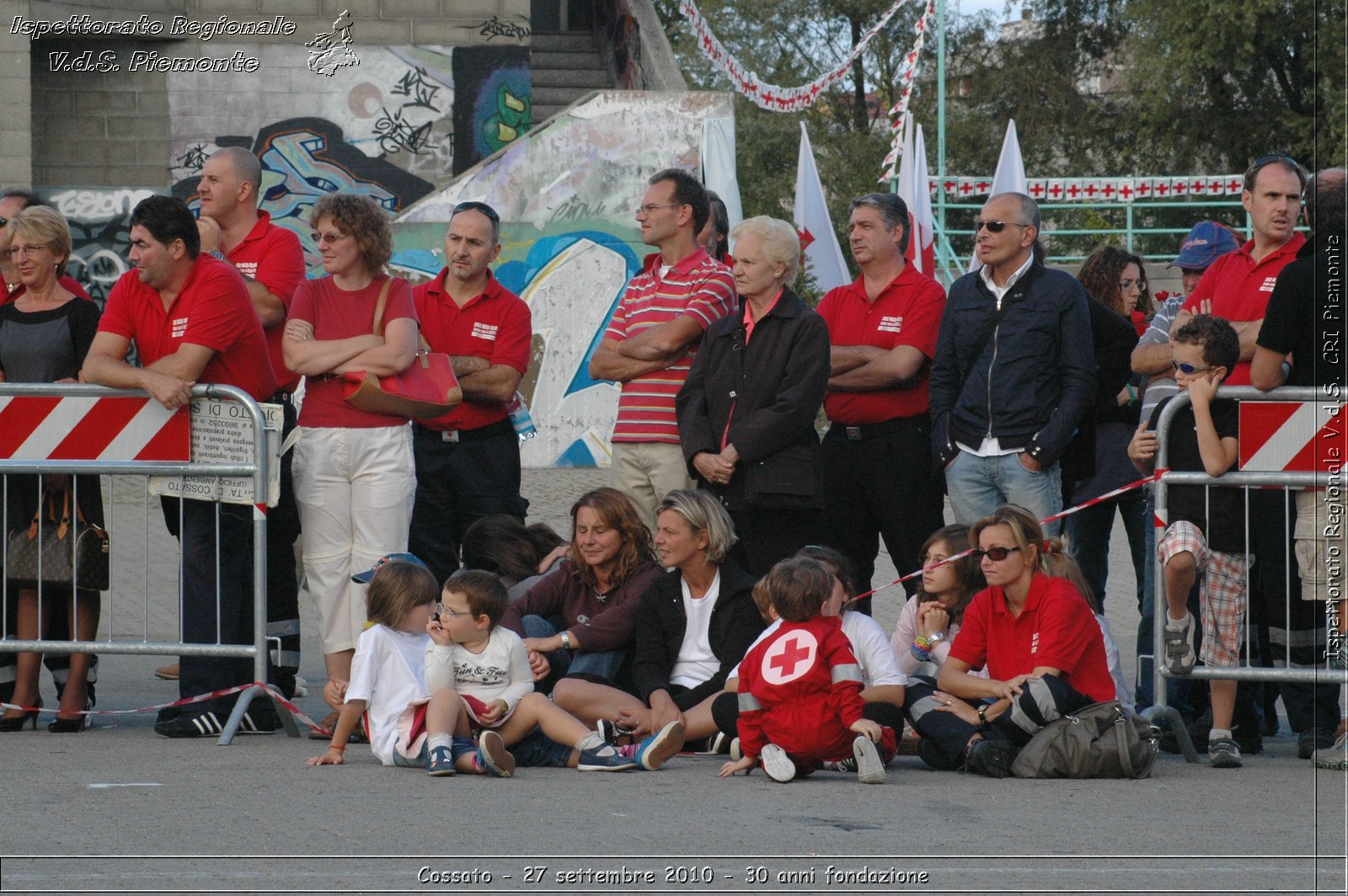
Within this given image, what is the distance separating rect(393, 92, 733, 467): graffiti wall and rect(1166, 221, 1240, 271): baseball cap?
33.1 feet

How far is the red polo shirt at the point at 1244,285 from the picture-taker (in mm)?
7098

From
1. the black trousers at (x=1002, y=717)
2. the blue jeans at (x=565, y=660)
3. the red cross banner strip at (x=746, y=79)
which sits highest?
the red cross banner strip at (x=746, y=79)

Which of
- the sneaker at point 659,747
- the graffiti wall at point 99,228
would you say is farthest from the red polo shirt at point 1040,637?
the graffiti wall at point 99,228

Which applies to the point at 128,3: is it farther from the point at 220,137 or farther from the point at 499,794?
the point at 499,794

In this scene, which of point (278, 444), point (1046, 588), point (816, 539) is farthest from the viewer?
point (816, 539)

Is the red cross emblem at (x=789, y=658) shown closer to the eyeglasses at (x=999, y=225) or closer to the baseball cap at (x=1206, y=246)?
the eyeglasses at (x=999, y=225)

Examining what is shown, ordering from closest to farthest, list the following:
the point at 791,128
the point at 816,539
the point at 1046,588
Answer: the point at 1046,588
the point at 816,539
the point at 791,128

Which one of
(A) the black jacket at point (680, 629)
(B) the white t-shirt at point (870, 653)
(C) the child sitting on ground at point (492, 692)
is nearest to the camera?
(C) the child sitting on ground at point (492, 692)

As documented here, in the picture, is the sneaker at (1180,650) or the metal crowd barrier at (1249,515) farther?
the sneaker at (1180,650)

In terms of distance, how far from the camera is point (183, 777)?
6.02 meters

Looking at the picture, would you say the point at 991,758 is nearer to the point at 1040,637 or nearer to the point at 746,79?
the point at 1040,637

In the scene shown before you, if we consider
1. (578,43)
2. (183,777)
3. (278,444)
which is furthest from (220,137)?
(183,777)

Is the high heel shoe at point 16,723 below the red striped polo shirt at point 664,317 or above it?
below

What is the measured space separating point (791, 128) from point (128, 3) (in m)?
24.6
